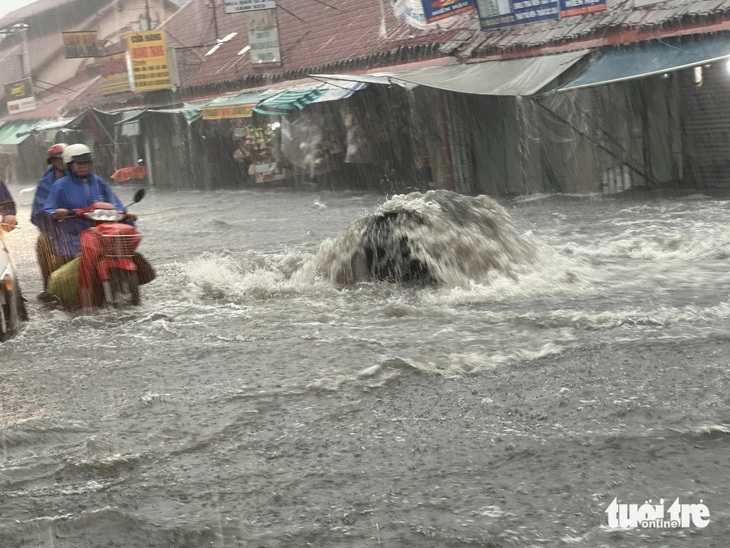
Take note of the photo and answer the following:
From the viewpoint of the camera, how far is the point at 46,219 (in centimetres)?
914

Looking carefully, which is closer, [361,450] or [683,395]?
[361,450]

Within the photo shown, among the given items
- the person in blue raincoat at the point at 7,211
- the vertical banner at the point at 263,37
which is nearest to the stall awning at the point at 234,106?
the vertical banner at the point at 263,37

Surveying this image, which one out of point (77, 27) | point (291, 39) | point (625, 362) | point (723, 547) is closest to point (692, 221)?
point (625, 362)

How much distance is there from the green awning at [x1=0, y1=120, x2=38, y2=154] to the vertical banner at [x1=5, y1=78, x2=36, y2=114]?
803 millimetres

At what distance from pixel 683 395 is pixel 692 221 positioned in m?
7.83

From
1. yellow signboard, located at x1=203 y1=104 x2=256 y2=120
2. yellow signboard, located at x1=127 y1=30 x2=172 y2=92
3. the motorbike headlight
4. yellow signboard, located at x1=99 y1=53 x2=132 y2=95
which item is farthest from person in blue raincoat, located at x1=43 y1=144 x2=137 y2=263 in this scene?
yellow signboard, located at x1=99 y1=53 x2=132 y2=95

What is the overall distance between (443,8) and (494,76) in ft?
9.71

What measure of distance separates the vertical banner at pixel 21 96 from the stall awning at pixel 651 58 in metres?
35.2

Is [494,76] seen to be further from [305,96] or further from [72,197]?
[72,197]

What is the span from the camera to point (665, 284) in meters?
8.85

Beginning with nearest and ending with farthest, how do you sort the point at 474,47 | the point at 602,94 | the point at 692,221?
the point at 692,221 < the point at 602,94 < the point at 474,47

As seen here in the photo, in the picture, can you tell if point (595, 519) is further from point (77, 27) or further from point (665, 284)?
point (77, 27)

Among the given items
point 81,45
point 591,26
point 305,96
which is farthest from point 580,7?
point 81,45

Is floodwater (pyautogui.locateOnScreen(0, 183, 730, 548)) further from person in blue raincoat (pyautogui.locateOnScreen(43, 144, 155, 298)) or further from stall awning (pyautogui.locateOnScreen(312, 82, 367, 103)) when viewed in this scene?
stall awning (pyautogui.locateOnScreen(312, 82, 367, 103))
